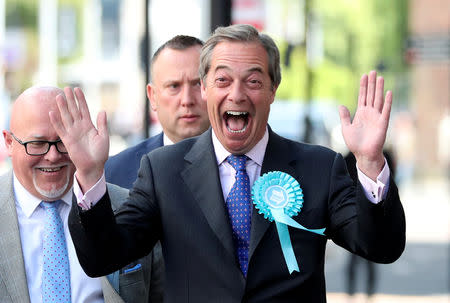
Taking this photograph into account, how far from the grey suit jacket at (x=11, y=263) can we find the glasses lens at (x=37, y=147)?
0.83ft

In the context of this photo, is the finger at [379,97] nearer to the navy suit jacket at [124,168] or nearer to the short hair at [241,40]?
the short hair at [241,40]

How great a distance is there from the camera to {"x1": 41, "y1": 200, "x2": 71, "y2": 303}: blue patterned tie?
12.8 ft

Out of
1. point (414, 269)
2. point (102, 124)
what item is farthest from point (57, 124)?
point (414, 269)

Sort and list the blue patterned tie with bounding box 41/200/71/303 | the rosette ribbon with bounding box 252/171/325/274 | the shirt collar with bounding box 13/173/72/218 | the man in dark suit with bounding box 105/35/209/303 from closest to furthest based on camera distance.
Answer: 1. the rosette ribbon with bounding box 252/171/325/274
2. the blue patterned tie with bounding box 41/200/71/303
3. the shirt collar with bounding box 13/173/72/218
4. the man in dark suit with bounding box 105/35/209/303

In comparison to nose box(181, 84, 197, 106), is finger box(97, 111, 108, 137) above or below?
above

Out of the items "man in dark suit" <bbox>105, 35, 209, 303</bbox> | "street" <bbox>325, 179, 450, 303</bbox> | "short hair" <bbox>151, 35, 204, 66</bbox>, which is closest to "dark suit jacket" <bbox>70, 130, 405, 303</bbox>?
"man in dark suit" <bbox>105, 35, 209, 303</bbox>

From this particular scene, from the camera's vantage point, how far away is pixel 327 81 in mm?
40719

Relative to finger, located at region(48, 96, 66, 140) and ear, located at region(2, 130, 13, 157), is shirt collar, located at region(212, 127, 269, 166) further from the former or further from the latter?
ear, located at region(2, 130, 13, 157)

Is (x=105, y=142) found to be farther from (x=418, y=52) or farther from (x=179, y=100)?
(x=418, y=52)

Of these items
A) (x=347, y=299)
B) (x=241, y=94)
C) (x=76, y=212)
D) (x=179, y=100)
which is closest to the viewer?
(x=76, y=212)

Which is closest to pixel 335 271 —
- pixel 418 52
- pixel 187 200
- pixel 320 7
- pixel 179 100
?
pixel 418 52

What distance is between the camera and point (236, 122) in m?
3.81

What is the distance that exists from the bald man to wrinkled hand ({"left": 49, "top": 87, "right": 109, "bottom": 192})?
1.35ft

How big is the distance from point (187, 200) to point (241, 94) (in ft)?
1.57
